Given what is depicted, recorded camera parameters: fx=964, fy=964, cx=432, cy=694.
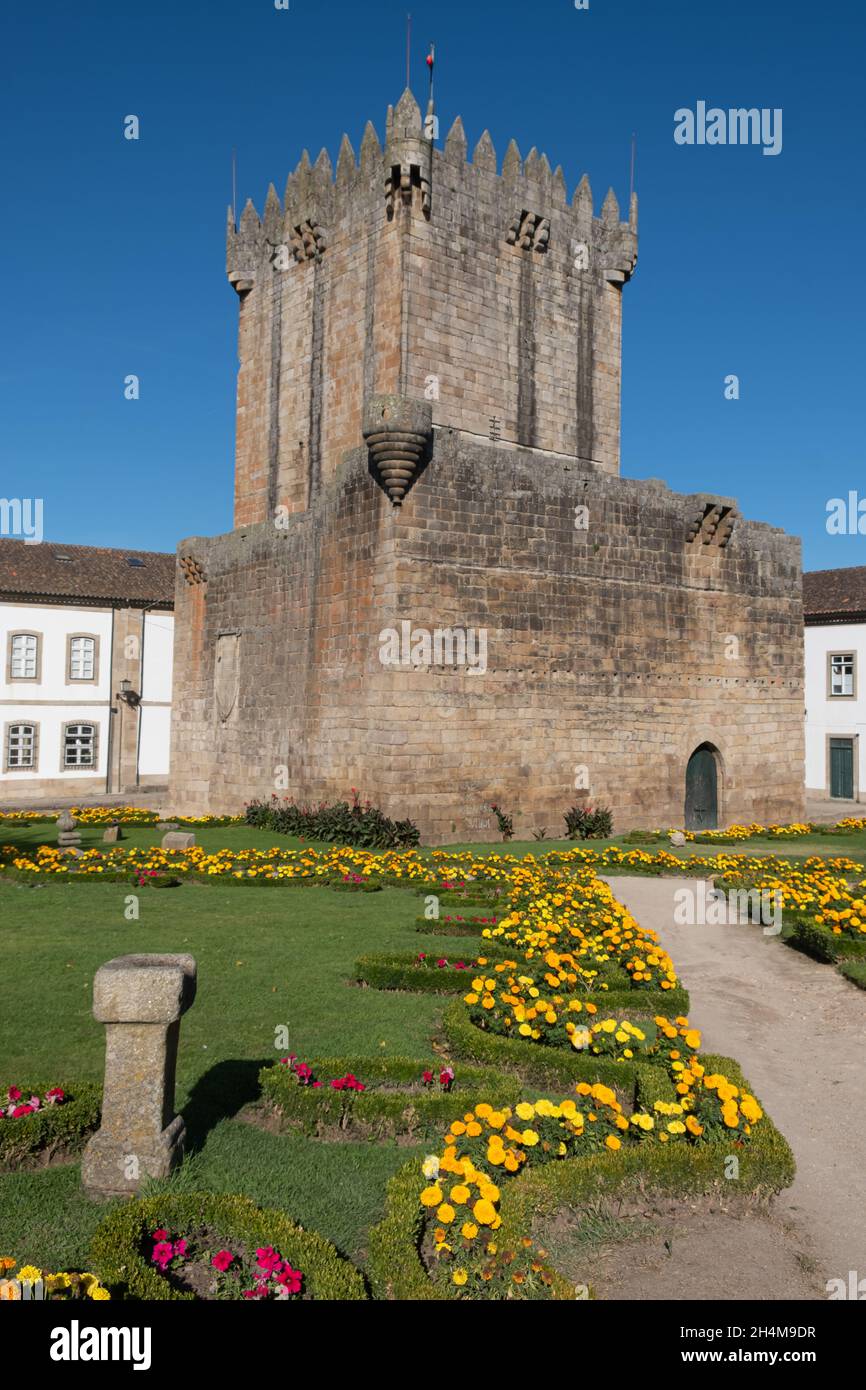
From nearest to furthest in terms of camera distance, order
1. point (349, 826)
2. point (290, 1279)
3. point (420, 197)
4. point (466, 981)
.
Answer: point (290, 1279), point (466, 981), point (349, 826), point (420, 197)

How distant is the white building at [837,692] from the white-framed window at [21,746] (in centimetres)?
3355

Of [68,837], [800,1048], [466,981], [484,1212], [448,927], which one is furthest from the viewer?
[68,837]

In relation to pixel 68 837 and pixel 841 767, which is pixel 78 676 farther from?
pixel 841 767

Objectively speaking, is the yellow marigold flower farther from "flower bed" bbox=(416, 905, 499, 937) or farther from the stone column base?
"flower bed" bbox=(416, 905, 499, 937)

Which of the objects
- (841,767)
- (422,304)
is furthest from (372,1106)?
(841,767)

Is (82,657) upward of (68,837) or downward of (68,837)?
upward

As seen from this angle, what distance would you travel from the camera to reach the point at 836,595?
141 ft

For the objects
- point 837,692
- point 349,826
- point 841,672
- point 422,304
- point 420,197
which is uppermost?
point 420,197

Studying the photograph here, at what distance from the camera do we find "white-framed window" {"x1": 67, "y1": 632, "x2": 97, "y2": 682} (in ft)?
137

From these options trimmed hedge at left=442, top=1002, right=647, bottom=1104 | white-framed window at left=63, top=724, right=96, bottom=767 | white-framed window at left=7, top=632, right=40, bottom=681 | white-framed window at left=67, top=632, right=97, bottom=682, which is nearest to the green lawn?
trimmed hedge at left=442, top=1002, right=647, bottom=1104

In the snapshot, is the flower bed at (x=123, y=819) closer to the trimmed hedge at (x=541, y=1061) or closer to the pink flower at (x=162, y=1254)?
the trimmed hedge at (x=541, y=1061)

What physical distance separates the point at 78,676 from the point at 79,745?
9.81 feet

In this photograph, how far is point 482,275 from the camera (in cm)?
2536

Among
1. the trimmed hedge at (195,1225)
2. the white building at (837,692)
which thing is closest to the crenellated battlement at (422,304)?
the white building at (837,692)
